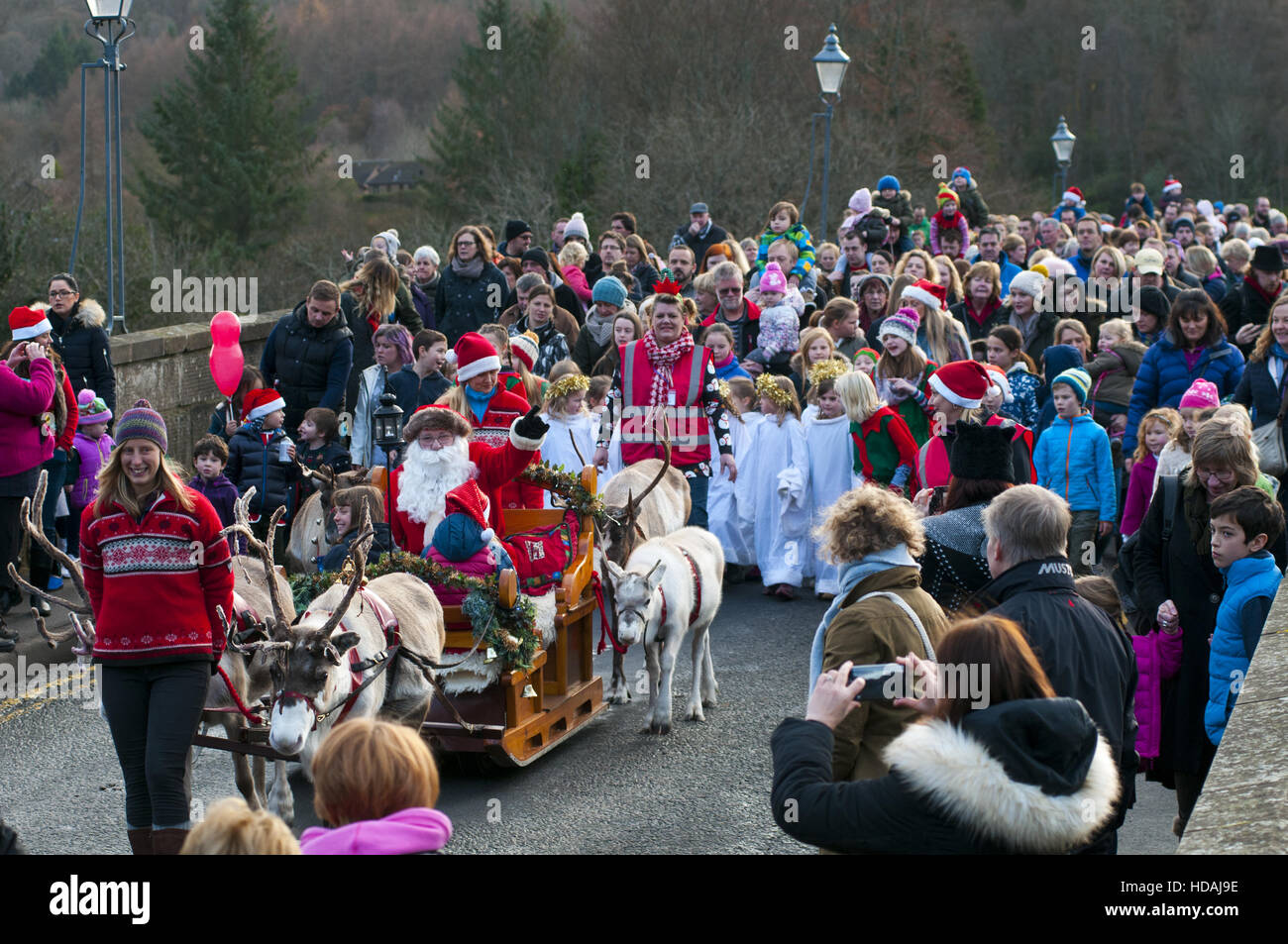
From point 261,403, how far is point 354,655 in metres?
4.82

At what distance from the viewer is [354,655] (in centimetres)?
694

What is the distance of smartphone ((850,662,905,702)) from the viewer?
4332 millimetres

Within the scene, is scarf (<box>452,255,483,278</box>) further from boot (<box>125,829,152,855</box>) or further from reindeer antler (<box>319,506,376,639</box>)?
boot (<box>125,829,152,855</box>)

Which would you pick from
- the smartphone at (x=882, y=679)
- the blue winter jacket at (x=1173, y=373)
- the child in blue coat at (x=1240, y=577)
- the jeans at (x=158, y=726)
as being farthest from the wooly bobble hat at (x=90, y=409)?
the smartphone at (x=882, y=679)

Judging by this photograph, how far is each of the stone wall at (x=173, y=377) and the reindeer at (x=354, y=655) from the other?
7.40 metres

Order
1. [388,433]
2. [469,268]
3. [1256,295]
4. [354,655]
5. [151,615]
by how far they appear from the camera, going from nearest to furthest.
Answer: [151,615] < [354,655] < [388,433] < [1256,295] < [469,268]

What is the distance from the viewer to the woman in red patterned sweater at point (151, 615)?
612 centimetres

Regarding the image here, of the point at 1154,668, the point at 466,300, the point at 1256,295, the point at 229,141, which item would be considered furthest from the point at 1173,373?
the point at 229,141

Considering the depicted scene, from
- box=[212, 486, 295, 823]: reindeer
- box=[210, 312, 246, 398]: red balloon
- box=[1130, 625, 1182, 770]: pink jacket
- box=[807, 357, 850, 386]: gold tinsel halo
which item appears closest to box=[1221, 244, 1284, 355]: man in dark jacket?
box=[807, 357, 850, 386]: gold tinsel halo

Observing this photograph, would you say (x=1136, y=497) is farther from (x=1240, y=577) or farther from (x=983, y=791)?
(x=983, y=791)

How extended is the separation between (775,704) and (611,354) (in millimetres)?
4853

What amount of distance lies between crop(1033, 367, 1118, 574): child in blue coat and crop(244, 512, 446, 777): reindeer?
5.17m

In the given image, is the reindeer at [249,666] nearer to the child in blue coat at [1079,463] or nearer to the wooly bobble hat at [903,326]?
the wooly bobble hat at [903,326]

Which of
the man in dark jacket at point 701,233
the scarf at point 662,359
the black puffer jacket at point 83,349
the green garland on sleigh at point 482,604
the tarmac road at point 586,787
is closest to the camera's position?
the tarmac road at point 586,787
